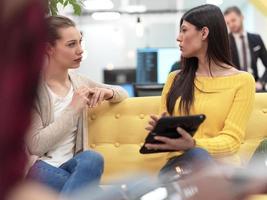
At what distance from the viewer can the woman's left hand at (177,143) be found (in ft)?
5.27

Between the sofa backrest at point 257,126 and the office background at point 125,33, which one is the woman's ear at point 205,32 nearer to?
the sofa backrest at point 257,126

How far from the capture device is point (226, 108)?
6.19 ft

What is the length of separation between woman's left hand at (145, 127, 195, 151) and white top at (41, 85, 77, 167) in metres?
0.46

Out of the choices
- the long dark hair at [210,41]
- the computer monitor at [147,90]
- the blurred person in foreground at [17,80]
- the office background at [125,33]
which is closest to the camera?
the blurred person in foreground at [17,80]

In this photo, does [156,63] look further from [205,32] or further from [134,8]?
[134,8]

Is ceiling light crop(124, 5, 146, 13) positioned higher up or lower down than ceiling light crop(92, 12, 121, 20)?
higher up

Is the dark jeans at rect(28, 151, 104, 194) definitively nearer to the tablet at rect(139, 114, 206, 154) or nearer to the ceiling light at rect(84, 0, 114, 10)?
the tablet at rect(139, 114, 206, 154)

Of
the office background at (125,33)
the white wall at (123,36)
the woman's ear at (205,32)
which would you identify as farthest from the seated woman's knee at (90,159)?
the white wall at (123,36)

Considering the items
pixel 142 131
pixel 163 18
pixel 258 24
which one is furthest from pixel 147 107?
pixel 163 18

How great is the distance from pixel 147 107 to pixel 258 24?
6.49m

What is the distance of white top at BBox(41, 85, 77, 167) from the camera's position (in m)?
1.93

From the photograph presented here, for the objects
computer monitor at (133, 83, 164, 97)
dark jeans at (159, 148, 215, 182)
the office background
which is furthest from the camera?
the office background

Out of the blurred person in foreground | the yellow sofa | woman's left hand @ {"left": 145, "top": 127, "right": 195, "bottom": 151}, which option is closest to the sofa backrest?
the yellow sofa

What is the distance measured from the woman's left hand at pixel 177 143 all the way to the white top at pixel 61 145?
0.46 m
